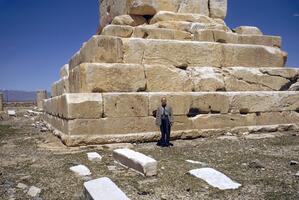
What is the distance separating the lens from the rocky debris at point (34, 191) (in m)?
3.87

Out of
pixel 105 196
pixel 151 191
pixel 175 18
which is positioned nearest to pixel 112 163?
pixel 151 191

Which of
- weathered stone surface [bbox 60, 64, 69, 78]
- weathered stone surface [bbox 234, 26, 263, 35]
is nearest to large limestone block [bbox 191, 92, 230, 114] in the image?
weathered stone surface [bbox 234, 26, 263, 35]

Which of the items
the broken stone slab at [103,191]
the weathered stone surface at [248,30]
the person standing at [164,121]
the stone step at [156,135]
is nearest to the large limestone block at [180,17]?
the weathered stone surface at [248,30]

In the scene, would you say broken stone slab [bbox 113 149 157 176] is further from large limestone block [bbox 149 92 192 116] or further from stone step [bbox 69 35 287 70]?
stone step [bbox 69 35 287 70]

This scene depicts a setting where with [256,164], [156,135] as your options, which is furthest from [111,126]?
[256,164]

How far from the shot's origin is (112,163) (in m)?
5.25

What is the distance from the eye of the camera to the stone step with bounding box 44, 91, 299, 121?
6.68 metres

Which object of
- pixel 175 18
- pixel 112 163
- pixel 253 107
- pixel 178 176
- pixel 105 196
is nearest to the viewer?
pixel 105 196

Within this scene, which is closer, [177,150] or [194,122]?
[177,150]

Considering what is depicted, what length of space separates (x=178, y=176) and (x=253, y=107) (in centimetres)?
420

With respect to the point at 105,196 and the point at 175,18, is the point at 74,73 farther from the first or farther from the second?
the point at 105,196

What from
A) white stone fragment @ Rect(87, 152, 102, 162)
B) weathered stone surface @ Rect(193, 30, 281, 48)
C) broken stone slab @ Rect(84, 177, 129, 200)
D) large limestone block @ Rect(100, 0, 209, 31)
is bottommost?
white stone fragment @ Rect(87, 152, 102, 162)

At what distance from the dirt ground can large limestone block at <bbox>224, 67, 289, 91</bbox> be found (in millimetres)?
1352

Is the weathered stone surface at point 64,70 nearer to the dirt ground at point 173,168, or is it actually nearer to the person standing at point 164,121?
the dirt ground at point 173,168
